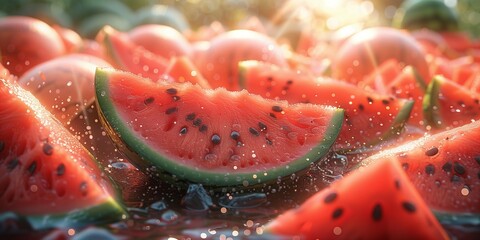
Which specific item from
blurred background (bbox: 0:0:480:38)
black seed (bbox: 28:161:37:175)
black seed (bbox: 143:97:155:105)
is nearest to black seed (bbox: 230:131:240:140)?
black seed (bbox: 143:97:155:105)

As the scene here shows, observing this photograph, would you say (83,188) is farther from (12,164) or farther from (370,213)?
(370,213)

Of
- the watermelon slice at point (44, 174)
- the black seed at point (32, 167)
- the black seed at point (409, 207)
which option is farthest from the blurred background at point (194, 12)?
the black seed at point (409, 207)

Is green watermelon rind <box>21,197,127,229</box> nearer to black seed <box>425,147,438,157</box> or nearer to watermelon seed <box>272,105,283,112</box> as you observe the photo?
watermelon seed <box>272,105,283,112</box>

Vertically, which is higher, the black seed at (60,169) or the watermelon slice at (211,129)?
the watermelon slice at (211,129)

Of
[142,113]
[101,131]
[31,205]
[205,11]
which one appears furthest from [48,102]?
[205,11]

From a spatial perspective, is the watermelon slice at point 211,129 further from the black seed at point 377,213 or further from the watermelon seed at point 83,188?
the black seed at point 377,213

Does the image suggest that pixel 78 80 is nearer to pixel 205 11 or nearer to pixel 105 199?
pixel 105 199
